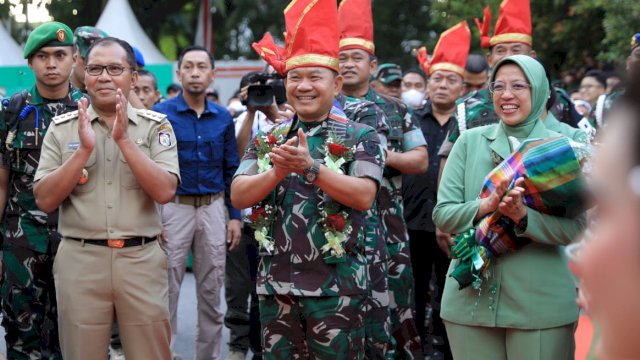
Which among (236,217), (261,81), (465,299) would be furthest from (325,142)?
(236,217)

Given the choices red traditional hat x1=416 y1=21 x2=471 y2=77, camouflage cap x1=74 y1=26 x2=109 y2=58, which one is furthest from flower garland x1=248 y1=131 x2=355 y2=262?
red traditional hat x1=416 y1=21 x2=471 y2=77

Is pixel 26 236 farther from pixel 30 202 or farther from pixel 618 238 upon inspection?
pixel 618 238

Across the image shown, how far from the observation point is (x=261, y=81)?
22.0 feet

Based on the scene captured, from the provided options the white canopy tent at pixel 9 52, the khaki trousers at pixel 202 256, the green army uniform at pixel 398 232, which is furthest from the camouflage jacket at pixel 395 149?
the white canopy tent at pixel 9 52

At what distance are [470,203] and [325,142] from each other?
0.76 m

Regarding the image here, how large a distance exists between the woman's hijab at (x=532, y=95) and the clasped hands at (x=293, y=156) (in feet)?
3.68

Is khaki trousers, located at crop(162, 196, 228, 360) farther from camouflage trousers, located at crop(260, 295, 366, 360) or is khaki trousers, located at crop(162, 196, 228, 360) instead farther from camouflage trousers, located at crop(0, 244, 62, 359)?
camouflage trousers, located at crop(260, 295, 366, 360)

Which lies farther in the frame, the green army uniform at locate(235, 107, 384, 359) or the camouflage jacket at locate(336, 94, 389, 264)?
the camouflage jacket at locate(336, 94, 389, 264)

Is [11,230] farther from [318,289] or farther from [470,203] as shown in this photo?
[470,203]

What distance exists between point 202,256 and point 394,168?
5.76 feet

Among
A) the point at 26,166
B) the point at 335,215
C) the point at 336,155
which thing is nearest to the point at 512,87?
the point at 336,155

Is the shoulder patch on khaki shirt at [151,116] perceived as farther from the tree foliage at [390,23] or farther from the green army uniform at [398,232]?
the tree foliage at [390,23]

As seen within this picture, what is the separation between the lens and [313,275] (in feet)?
14.1

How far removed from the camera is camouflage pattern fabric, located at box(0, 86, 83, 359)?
5.90 metres
